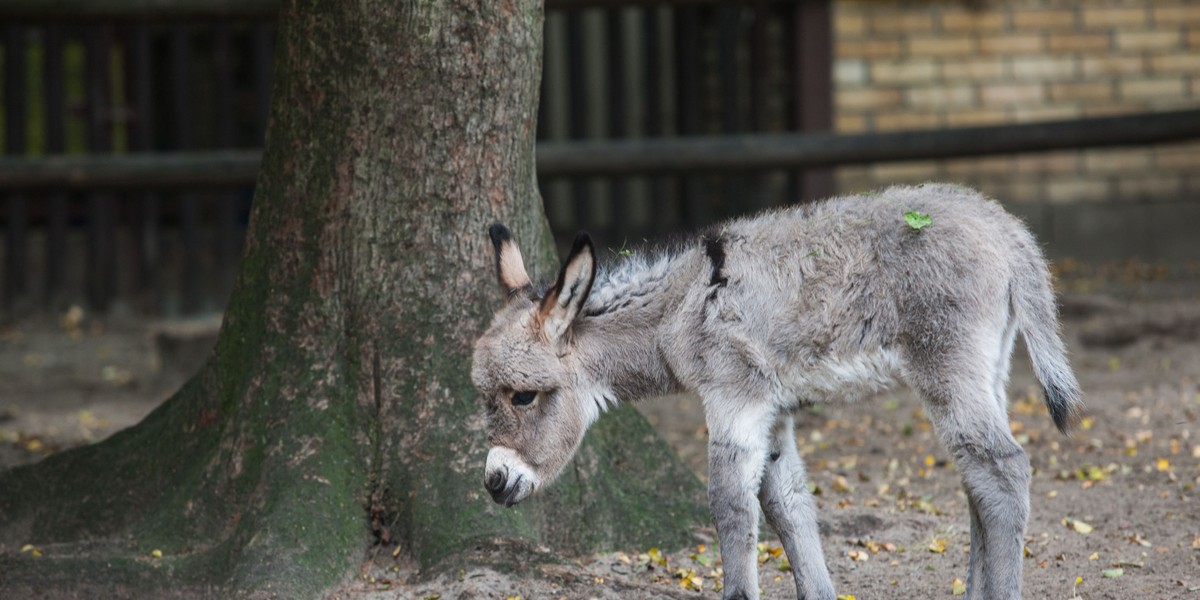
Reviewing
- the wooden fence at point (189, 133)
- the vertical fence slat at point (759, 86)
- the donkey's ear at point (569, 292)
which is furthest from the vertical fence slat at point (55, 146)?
the donkey's ear at point (569, 292)

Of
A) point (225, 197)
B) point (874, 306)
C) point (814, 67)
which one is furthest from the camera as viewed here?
point (814, 67)

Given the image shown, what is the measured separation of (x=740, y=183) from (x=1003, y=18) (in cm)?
297

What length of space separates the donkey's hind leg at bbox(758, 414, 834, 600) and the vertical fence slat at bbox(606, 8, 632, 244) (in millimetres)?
6181

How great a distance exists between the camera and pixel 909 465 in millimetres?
6809

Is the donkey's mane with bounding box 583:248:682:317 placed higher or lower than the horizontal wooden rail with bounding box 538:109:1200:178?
lower

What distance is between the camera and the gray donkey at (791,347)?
429 cm

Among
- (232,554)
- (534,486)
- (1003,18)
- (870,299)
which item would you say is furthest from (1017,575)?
(1003,18)

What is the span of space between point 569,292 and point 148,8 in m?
6.53

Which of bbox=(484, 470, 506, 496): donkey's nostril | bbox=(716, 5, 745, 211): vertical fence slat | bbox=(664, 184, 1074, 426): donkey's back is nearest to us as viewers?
bbox=(664, 184, 1074, 426): donkey's back

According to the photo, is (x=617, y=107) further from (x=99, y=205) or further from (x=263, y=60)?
(x=99, y=205)

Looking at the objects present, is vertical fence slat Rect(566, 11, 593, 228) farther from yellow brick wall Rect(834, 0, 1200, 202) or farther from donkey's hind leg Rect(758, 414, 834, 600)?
donkey's hind leg Rect(758, 414, 834, 600)

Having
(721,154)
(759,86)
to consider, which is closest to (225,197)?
(721,154)

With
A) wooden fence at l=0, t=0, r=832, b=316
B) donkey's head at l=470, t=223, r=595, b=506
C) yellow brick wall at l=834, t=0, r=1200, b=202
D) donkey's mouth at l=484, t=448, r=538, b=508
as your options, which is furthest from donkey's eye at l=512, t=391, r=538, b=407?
yellow brick wall at l=834, t=0, r=1200, b=202

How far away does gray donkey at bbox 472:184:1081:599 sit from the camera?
429 cm
